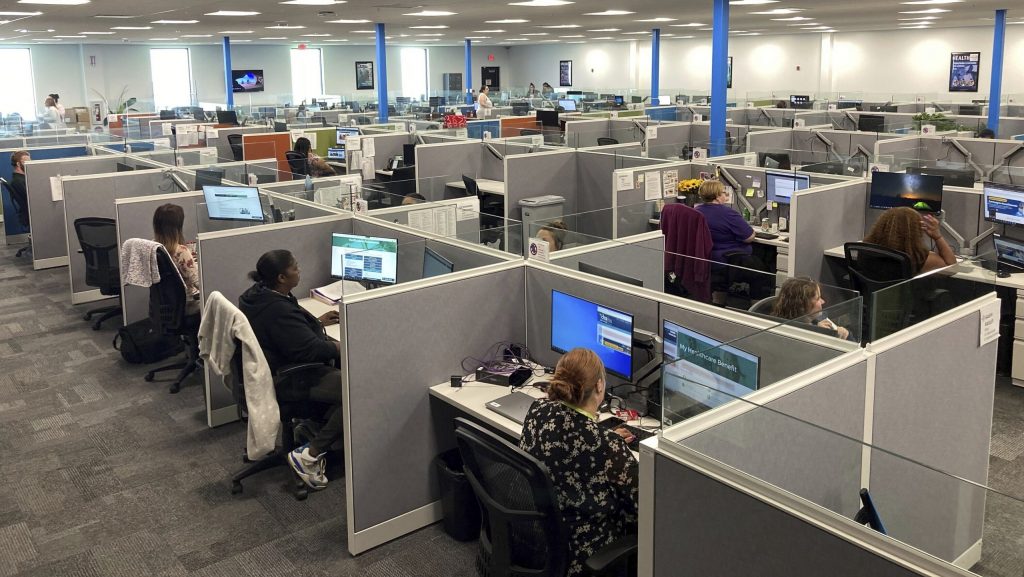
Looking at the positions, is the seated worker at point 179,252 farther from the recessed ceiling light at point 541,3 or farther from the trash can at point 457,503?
the recessed ceiling light at point 541,3

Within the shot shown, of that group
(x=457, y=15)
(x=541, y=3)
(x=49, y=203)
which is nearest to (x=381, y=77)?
(x=457, y=15)

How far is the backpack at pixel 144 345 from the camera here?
546 cm

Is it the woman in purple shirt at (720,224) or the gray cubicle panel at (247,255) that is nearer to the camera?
the gray cubicle panel at (247,255)

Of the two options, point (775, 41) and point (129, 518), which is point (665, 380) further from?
point (775, 41)

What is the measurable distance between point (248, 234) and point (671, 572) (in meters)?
3.12

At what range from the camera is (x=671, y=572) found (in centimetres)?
189

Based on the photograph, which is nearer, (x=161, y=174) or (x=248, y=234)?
(x=248, y=234)

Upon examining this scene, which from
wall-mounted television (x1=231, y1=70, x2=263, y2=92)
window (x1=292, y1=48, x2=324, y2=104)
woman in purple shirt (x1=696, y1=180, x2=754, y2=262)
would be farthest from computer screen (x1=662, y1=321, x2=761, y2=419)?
window (x1=292, y1=48, x2=324, y2=104)

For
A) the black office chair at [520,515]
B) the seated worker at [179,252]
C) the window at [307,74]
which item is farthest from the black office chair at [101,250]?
the window at [307,74]

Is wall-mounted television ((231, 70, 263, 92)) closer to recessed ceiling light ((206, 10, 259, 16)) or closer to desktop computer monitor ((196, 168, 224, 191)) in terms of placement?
recessed ceiling light ((206, 10, 259, 16))

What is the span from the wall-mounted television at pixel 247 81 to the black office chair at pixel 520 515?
63.3 feet

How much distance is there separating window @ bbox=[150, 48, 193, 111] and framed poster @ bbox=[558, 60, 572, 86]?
33.3 ft

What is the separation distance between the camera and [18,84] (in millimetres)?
19969

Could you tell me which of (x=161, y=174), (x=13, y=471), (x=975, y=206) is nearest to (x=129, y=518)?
(x=13, y=471)
